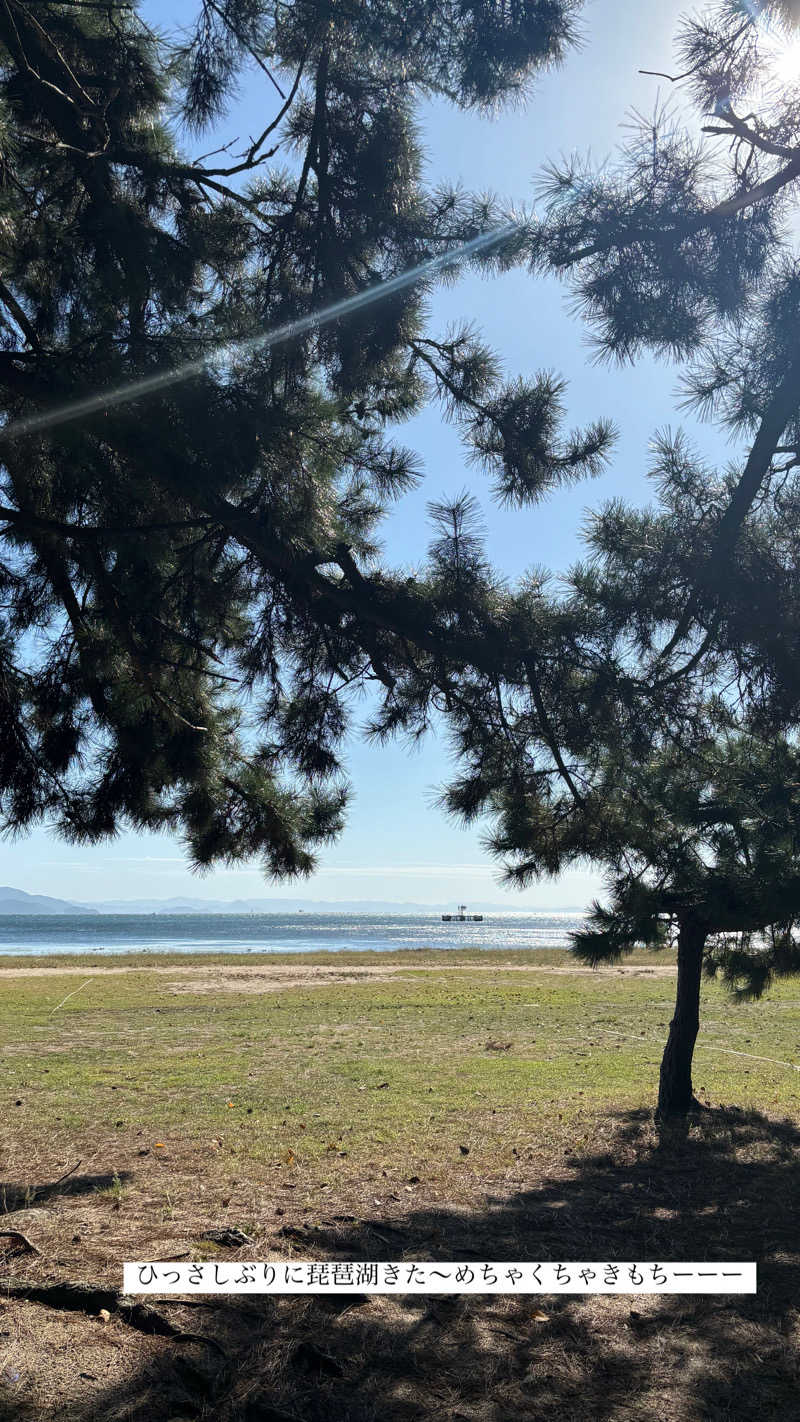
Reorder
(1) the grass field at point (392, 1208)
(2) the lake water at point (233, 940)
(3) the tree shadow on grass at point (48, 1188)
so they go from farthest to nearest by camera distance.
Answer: (2) the lake water at point (233, 940)
(3) the tree shadow on grass at point (48, 1188)
(1) the grass field at point (392, 1208)

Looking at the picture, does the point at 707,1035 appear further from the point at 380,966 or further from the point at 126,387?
the point at 380,966

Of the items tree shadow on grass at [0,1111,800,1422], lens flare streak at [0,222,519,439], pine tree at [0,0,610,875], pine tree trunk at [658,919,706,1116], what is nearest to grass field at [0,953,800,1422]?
tree shadow on grass at [0,1111,800,1422]

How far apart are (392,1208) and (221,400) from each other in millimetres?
4733

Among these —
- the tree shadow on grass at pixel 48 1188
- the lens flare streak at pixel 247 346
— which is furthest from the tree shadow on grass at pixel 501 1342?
the lens flare streak at pixel 247 346

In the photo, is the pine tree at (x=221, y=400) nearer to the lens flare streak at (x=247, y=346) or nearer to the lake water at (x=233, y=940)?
the lens flare streak at (x=247, y=346)

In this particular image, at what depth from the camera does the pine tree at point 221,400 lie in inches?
185

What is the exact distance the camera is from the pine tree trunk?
788 centimetres

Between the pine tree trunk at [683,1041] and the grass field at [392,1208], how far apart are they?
0.82 ft

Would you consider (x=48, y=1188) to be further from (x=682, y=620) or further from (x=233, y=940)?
(x=233, y=940)

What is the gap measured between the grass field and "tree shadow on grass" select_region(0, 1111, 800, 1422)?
13 millimetres

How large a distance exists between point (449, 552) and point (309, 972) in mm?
24367

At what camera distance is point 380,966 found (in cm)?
3198

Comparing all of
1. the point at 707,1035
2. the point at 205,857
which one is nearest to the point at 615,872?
the point at 205,857

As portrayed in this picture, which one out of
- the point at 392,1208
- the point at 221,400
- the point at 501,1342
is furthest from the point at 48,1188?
the point at 221,400
